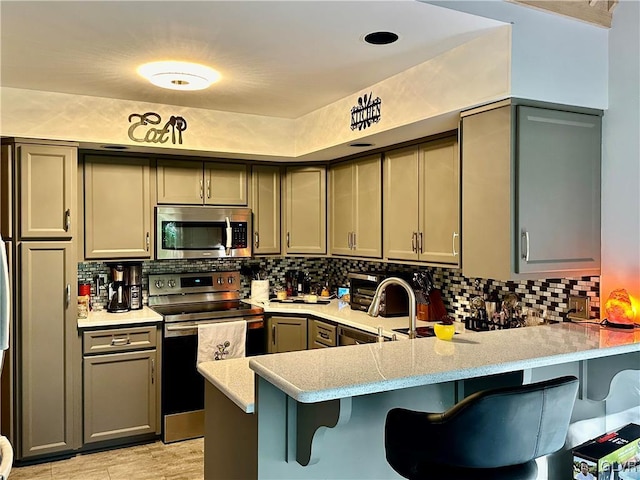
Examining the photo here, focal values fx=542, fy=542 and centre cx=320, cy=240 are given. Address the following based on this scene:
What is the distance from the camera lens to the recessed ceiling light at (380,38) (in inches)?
95.9

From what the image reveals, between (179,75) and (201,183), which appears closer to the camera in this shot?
(179,75)

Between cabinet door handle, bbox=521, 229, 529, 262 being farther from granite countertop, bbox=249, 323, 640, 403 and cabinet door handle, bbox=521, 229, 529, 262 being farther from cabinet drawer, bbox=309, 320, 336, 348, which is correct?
cabinet drawer, bbox=309, 320, 336, 348

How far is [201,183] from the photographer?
4.19 m

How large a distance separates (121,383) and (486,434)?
114 inches

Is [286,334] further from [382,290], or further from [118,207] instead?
[382,290]

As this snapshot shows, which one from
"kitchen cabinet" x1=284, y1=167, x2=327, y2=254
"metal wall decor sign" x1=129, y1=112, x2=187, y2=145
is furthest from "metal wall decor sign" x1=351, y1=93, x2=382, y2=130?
"metal wall decor sign" x1=129, y1=112, x2=187, y2=145

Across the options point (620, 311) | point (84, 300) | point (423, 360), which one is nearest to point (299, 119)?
point (84, 300)

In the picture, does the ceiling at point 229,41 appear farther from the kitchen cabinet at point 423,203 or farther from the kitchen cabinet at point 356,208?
the kitchen cabinet at point 356,208

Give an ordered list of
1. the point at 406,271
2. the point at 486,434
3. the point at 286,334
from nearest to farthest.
→ 1. the point at 486,434
2. the point at 406,271
3. the point at 286,334

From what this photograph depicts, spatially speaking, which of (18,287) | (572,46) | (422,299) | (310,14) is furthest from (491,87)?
(18,287)

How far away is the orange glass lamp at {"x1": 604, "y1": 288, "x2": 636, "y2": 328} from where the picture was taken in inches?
90.3

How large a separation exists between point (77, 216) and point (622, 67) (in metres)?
3.35

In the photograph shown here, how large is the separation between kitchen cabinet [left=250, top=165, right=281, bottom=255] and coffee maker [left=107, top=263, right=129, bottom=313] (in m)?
1.03

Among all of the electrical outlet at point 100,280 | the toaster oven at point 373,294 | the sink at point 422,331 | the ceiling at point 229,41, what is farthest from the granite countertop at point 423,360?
A: the electrical outlet at point 100,280
